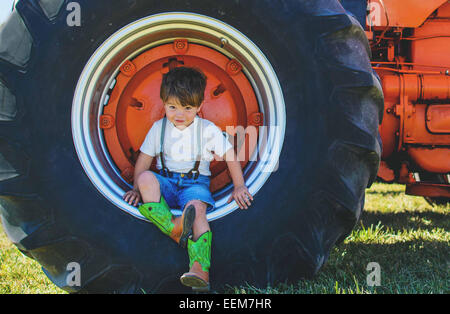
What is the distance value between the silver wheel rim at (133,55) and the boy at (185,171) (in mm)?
54

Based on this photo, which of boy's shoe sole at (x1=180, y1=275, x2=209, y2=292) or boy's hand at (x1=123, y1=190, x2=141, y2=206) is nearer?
boy's shoe sole at (x1=180, y1=275, x2=209, y2=292)

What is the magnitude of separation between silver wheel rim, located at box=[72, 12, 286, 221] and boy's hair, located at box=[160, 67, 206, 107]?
0.45 feet

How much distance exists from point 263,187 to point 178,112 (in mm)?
467

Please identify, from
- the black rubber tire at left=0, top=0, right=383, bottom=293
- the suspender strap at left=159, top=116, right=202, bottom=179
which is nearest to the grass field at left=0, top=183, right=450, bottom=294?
the black rubber tire at left=0, top=0, right=383, bottom=293

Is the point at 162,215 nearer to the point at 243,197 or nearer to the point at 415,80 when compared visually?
the point at 243,197

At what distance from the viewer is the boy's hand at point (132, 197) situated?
4.86 ft

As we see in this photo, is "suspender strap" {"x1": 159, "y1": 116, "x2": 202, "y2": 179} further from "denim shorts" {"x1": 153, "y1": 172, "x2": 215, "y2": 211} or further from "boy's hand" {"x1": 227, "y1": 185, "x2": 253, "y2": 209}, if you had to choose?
"boy's hand" {"x1": 227, "y1": 185, "x2": 253, "y2": 209}

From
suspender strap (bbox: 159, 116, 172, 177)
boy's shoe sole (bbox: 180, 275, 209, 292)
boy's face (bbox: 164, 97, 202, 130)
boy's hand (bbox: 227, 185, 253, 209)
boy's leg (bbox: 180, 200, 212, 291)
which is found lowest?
boy's shoe sole (bbox: 180, 275, 209, 292)

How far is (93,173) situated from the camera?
4.75ft

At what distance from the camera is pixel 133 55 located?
1573 millimetres

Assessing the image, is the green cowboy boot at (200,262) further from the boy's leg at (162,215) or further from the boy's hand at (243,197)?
the boy's hand at (243,197)

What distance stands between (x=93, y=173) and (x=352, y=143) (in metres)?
0.96

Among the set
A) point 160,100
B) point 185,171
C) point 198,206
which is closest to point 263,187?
point 198,206

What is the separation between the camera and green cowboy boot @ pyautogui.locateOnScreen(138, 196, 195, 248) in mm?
1424
